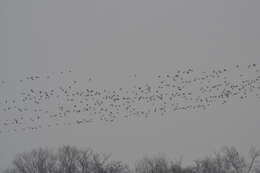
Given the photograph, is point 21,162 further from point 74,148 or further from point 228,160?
point 228,160

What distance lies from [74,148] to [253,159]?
2971 cm

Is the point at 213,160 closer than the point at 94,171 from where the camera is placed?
No

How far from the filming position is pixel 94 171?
68.3 meters

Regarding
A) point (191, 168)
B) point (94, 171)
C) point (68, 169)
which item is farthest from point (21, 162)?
point (191, 168)

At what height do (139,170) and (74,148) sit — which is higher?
(74,148)

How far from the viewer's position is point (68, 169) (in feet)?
226

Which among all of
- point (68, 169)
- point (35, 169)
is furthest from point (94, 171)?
point (35, 169)

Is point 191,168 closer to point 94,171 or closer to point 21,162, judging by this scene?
point 94,171

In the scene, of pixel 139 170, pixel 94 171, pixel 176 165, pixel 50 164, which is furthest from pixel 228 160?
pixel 50 164

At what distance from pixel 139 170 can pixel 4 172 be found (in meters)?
24.4

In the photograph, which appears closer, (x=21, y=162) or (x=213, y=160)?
(x=21, y=162)

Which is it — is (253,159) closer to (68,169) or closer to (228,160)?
(228,160)

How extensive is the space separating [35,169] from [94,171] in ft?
31.7

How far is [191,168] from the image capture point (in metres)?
72.9
